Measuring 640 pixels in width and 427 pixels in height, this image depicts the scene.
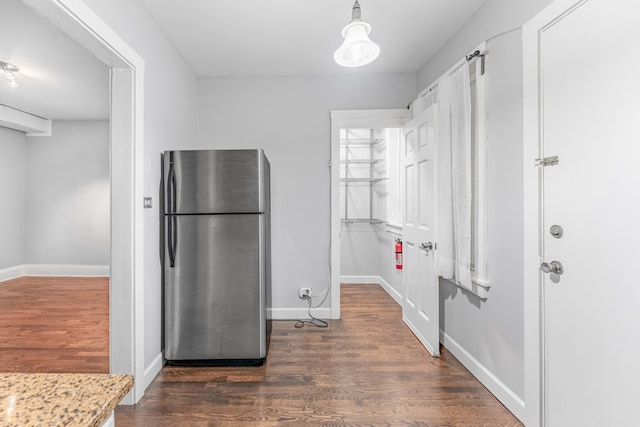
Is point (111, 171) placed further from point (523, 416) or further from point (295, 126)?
point (523, 416)

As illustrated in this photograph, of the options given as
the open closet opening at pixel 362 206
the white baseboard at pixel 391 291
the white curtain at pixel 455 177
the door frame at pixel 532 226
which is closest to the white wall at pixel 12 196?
the open closet opening at pixel 362 206

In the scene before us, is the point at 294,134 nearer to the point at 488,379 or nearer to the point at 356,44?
the point at 356,44

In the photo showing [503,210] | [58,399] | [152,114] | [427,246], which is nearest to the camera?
A: [58,399]

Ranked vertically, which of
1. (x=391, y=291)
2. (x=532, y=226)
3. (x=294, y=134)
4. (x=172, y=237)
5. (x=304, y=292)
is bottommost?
(x=391, y=291)

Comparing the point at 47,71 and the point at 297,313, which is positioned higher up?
the point at 47,71

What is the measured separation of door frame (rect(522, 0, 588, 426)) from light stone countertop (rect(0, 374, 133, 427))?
1.88 m

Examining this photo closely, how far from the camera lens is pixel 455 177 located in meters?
2.23

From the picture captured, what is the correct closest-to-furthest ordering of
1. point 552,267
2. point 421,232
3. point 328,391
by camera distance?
point 552,267
point 328,391
point 421,232

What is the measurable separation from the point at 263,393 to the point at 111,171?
179 centimetres

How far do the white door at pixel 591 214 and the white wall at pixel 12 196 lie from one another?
721 cm

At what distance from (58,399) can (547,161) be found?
80.0 inches

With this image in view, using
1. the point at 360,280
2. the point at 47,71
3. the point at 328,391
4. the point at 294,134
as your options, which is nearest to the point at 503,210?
the point at 328,391

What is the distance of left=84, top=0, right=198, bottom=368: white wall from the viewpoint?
76.2 inches

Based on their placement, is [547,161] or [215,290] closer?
[547,161]
